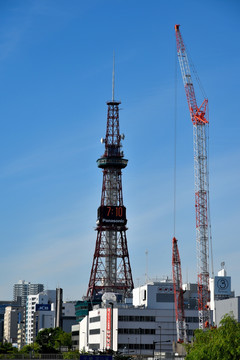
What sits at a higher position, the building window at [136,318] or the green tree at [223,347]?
the building window at [136,318]

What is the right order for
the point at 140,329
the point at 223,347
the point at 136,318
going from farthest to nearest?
the point at 136,318
the point at 140,329
the point at 223,347

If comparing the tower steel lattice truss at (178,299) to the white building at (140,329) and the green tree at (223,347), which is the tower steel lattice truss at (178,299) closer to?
the white building at (140,329)

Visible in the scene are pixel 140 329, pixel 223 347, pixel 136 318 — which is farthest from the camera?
pixel 136 318

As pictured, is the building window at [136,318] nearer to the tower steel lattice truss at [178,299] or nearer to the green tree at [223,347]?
the tower steel lattice truss at [178,299]

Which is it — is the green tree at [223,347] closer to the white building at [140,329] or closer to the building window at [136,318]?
the white building at [140,329]

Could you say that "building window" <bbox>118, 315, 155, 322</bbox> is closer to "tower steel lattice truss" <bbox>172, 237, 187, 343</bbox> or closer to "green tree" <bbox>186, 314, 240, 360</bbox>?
"tower steel lattice truss" <bbox>172, 237, 187, 343</bbox>

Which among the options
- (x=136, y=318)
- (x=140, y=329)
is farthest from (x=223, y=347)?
(x=136, y=318)

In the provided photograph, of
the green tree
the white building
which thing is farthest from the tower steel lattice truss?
the green tree

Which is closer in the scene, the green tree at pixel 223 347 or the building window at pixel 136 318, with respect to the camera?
the green tree at pixel 223 347

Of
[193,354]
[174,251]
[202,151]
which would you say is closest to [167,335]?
[174,251]

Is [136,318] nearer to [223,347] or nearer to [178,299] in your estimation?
[178,299]

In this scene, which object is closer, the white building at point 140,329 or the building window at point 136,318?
the white building at point 140,329

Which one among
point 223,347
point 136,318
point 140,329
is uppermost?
point 136,318

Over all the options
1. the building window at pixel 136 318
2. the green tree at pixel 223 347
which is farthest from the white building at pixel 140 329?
the green tree at pixel 223 347
